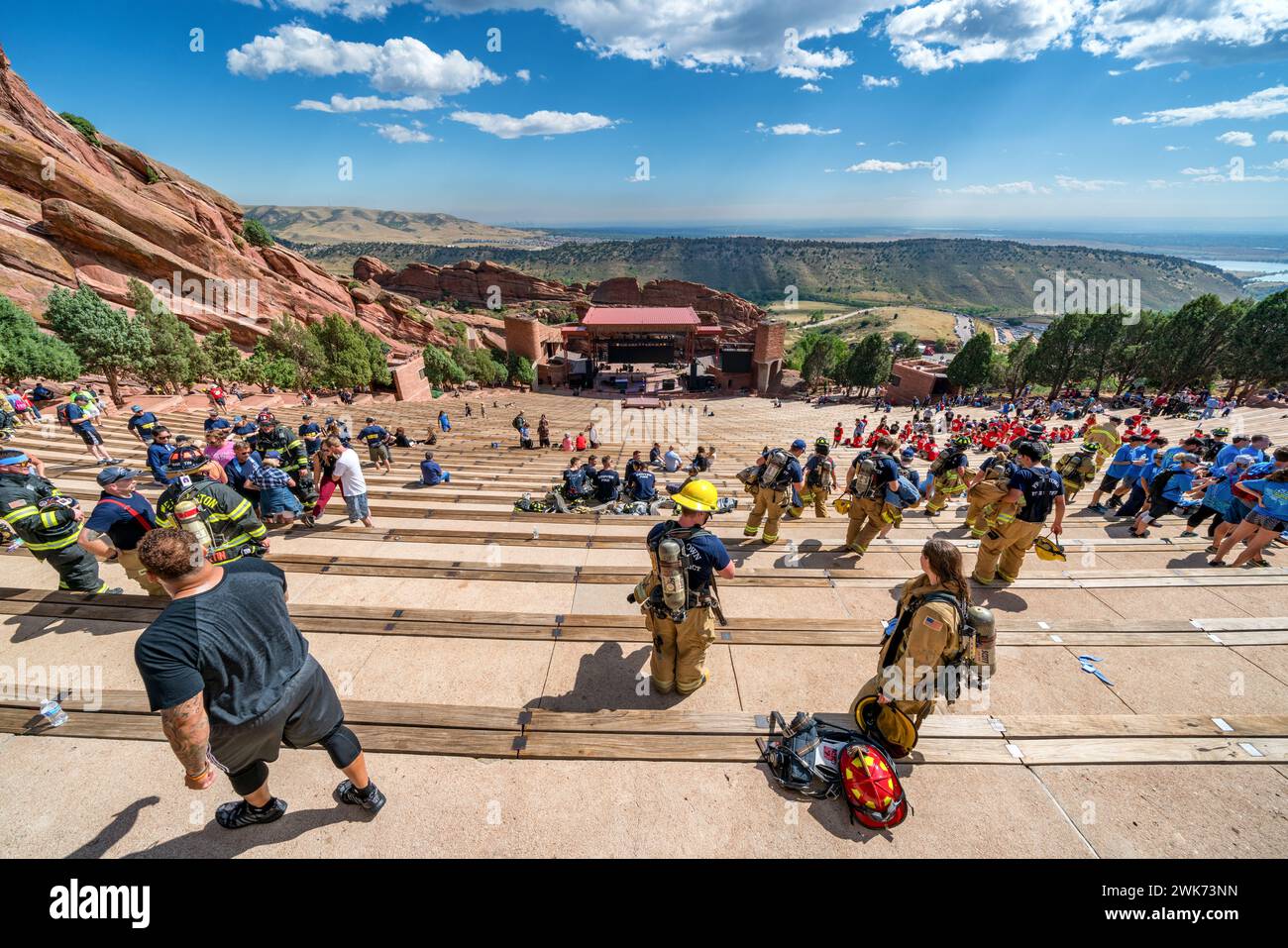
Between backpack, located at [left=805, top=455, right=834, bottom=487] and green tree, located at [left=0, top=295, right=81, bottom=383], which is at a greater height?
green tree, located at [left=0, top=295, right=81, bottom=383]

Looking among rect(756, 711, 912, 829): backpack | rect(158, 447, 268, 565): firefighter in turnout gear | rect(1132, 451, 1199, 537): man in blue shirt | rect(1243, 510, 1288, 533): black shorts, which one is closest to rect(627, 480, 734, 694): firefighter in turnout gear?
rect(756, 711, 912, 829): backpack

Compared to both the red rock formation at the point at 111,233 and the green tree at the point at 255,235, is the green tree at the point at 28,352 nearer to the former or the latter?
the red rock formation at the point at 111,233

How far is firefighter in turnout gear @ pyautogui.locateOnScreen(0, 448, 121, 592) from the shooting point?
4938 mm

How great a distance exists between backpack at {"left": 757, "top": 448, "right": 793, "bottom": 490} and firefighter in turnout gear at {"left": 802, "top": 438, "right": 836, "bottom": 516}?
135 centimetres

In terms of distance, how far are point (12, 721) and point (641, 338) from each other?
79.4m

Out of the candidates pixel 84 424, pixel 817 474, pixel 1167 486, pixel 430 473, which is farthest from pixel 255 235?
pixel 1167 486

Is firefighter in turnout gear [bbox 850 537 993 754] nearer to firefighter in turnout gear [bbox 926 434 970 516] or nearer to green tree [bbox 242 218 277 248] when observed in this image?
firefighter in turnout gear [bbox 926 434 970 516]

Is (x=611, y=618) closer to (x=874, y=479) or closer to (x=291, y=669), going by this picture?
(x=291, y=669)

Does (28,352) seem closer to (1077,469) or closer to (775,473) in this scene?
(775,473)

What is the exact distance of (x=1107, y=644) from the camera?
4949 mm

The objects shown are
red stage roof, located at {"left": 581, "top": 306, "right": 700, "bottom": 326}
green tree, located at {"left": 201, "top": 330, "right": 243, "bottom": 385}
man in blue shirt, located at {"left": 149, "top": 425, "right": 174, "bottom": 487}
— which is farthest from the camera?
red stage roof, located at {"left": 581, "top": 306, "right": 700, "bottom": 326}

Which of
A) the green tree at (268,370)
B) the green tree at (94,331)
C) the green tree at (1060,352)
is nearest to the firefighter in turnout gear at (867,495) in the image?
the green tree at (94,331)

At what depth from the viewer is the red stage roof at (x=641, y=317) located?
71938 millimetres
